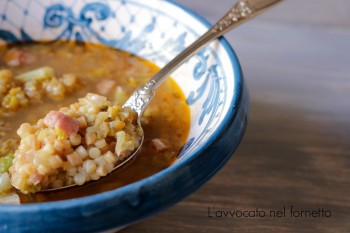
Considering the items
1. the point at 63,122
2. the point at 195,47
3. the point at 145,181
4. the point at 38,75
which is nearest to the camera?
the point at 145,181

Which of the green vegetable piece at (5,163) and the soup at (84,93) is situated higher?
the soup at (84,93)

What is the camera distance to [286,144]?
1.84 meters

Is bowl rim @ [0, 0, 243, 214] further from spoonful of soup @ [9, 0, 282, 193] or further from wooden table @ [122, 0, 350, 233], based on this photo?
wooden table @ [122, 0, 350, 233]

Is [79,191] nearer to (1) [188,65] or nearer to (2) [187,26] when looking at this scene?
(1) [188,65]

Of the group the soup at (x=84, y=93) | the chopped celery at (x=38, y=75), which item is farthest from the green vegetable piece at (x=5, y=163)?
the chopped celery at (x=38, y=75)

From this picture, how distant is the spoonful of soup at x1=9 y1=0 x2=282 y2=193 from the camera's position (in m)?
1.24

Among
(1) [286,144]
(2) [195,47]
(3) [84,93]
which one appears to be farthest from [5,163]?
(1) [286,144]

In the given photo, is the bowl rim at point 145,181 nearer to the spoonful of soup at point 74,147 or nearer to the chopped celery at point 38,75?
the spoonful of soup at point 74,147

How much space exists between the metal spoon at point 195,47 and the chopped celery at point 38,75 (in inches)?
13.5

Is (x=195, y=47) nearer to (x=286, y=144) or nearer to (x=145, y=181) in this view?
(x=286, y=144)

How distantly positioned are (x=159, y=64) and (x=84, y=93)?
325 mm

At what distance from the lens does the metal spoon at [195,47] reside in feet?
5.20

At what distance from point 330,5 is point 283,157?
147 centimetres

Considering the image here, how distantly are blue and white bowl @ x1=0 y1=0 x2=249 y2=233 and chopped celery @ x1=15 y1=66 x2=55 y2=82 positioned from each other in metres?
0.28
